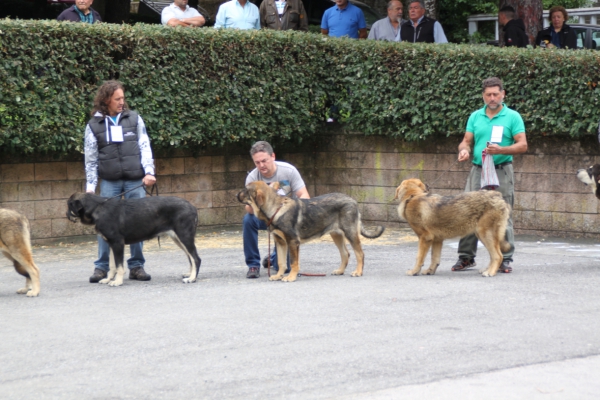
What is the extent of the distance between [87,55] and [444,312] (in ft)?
23.3

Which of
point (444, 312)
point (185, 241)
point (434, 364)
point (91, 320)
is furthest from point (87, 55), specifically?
point (434, 364)

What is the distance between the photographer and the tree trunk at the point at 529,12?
16781mm

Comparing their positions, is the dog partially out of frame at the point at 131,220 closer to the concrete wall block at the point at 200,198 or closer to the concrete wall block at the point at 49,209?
the concrete wall block at the point at 49,209

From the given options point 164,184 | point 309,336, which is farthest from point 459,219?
point 164,184

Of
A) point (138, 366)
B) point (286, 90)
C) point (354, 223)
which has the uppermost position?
point (286, 90)

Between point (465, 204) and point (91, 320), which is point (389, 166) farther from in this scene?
point (91, 320)

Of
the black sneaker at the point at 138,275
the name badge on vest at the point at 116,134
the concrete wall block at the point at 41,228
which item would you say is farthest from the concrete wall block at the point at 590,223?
the concrete wall block at the point at 41,228

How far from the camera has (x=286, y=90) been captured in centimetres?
1471

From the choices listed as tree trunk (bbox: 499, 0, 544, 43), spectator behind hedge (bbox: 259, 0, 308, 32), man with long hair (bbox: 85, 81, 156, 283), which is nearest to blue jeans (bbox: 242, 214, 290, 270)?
man with long hair (bbox: 85, 81, 156, 283)

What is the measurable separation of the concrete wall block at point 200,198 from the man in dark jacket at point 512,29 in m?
5.73

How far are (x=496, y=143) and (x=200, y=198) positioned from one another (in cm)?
598

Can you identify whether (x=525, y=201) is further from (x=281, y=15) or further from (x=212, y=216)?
(x=281, y=15)

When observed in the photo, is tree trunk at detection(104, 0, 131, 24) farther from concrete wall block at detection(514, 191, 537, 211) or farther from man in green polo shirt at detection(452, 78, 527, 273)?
man in green polo shirt at detection(452, 78, 527, 273)

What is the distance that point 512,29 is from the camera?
607 inches
